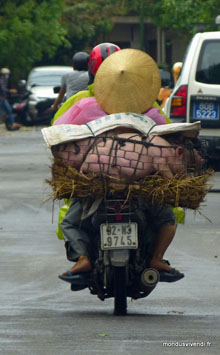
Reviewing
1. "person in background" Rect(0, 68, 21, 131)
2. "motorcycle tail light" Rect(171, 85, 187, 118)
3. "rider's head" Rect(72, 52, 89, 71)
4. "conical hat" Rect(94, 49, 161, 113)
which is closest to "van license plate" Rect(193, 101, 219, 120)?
"motorcycle tail light" Rect(171, 85, 187, 118)

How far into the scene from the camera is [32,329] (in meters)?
6.90

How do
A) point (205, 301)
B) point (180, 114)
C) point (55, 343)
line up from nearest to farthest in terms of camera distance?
point (55, 343)
point (205, 301)
point (180, 114)

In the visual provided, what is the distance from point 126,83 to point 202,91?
8.84 metres

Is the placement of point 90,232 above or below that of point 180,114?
above

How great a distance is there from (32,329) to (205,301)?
1.57 m

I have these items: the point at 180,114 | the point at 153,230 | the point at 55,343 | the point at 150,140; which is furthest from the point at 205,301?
the point at 180,114

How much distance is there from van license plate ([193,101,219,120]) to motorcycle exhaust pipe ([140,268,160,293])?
A: 886 cm

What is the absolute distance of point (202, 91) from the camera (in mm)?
16250

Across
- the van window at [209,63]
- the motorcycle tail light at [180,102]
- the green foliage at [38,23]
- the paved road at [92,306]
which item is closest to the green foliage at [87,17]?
the green foliage at [38,23]

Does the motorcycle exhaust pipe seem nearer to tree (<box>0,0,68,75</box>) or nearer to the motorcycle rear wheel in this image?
the motorcycle rear wheel

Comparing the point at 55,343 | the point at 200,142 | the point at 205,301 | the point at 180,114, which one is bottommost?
the point at 180,114

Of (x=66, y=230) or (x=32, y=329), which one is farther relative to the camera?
(x=66, y=230)

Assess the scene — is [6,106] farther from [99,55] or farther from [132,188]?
[132,188]

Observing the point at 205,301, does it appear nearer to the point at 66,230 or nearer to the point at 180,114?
the point at 66,230
